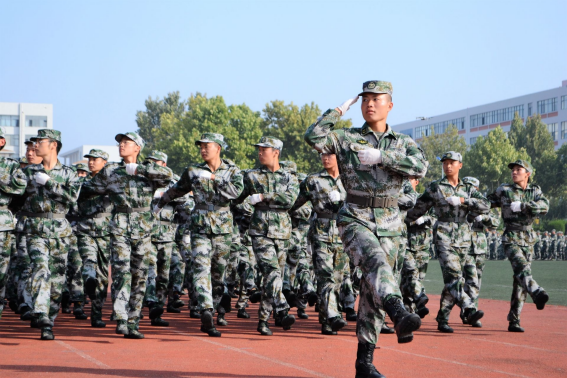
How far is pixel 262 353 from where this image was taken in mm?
8141

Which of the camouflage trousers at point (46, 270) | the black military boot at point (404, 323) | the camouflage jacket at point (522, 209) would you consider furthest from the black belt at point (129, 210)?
the camouflage jacket at point (522, 209)

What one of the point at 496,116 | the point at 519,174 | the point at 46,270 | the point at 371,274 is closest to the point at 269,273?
the point at 46,270

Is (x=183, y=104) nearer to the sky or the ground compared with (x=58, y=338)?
nearer to the sky

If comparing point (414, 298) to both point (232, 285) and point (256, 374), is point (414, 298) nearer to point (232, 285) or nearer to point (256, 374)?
point (232, 285)

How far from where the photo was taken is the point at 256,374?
6887 millimetres

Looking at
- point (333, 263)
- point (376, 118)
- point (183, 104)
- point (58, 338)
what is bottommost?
point (58, 338)

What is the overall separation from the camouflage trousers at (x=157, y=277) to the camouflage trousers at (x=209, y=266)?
178cm

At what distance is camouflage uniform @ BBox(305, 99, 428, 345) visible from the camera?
21.3 ft

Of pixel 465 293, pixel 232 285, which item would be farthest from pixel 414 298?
pixel 232 285

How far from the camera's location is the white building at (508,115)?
297 ft

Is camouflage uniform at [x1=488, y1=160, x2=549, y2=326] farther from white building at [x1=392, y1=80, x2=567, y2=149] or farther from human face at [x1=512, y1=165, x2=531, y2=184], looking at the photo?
white building at [x1=392, y1=80, x2=567, y2=149]

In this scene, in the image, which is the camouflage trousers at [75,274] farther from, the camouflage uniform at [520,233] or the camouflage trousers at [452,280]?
the camouflage uniform at [520,233]

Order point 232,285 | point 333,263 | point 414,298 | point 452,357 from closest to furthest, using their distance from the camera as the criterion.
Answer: point 452,357 < point 333,263 < point 414,298 < point 232,285

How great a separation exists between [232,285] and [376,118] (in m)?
7.08
